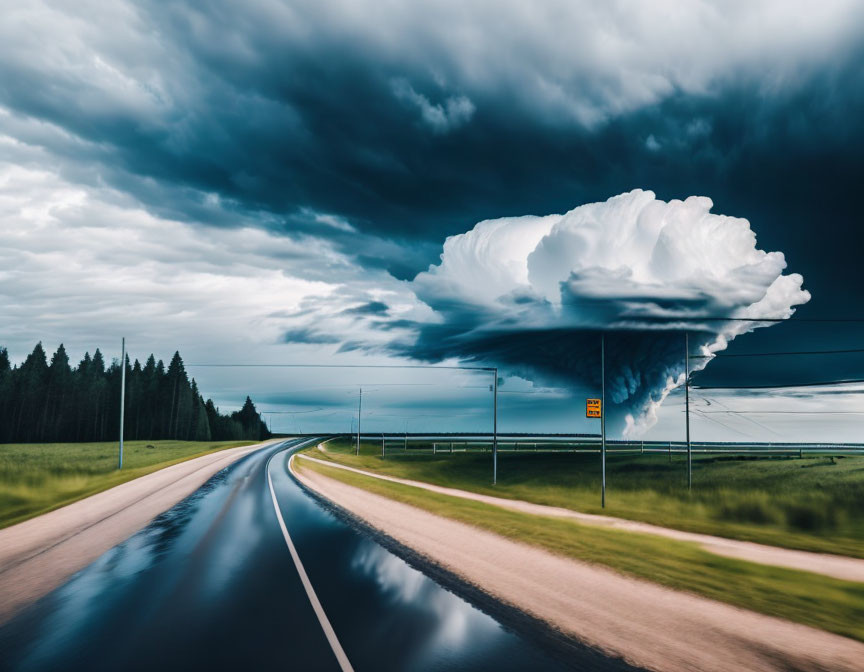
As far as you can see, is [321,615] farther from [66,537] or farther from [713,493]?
[713,493]

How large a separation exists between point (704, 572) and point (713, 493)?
22150 millimetres

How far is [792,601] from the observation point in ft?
30.7

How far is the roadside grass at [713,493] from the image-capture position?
63.6 feet

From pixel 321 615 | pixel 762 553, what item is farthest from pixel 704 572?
pixel 321 615

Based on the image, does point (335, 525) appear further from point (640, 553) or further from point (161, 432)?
point (161, 432)

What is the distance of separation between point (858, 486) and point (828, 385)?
7605mm

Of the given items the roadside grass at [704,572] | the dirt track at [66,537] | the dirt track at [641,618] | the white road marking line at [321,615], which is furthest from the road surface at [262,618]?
the roadside grass at [704,572]

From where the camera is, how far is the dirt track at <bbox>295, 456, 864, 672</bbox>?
6637 millimetres

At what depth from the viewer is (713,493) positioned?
31.1m

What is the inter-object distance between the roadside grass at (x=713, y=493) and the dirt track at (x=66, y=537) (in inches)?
646

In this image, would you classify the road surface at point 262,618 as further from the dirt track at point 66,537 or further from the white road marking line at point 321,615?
the dirt track at point 66,537

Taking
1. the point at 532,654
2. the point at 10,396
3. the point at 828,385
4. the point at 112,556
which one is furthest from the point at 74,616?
the point at 10,396

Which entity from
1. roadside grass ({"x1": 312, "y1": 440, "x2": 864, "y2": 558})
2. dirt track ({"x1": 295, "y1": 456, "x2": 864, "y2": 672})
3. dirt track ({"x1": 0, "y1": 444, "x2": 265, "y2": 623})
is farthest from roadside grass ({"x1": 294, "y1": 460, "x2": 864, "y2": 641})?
dirt track ({"x1": 0, "y1": 444, "x2": 265, "y2": 623})

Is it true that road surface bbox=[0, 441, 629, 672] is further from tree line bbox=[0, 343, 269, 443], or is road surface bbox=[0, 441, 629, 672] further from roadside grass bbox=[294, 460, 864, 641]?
tree line bbox=[0, 343, 269, 443]
